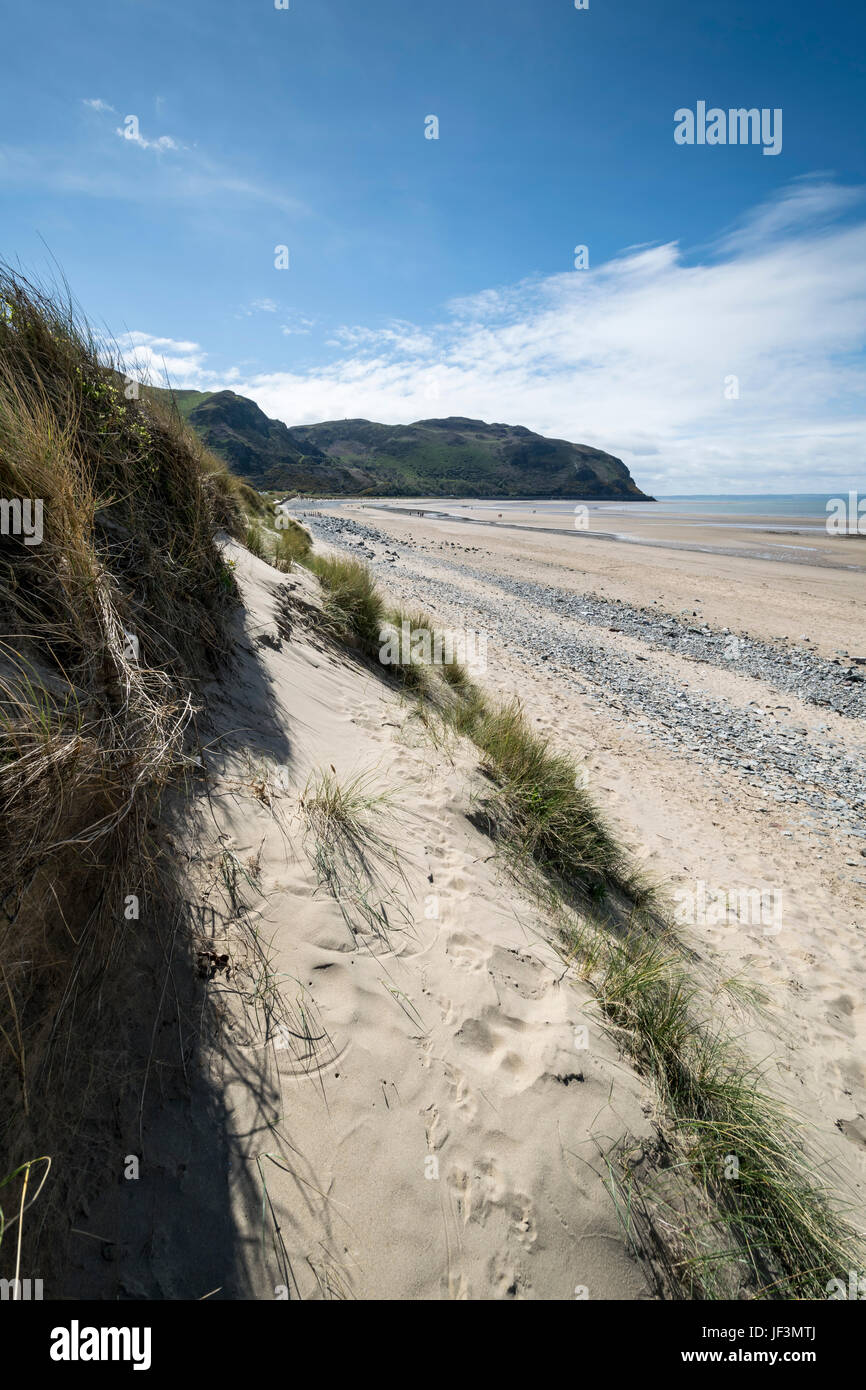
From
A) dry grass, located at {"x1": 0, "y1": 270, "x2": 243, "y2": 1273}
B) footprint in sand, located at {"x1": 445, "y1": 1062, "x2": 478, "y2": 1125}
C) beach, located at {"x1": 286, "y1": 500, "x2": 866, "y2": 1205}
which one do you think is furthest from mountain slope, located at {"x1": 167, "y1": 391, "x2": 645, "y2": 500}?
footprint in sand, located at {"x1": 445, "y1": 1062, "x2": 478, "y2": 1125}

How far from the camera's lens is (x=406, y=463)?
543 ft

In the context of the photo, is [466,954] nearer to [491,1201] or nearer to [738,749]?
[491,1201]

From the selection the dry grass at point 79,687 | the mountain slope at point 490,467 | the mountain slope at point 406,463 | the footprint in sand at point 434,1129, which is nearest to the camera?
the dry grass at point 79,687

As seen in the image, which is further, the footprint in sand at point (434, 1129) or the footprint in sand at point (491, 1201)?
the footprint in sand at point (434, 1129)

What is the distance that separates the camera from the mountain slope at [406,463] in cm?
11931

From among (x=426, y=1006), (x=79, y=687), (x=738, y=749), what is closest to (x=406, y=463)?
(x=738, y=749)

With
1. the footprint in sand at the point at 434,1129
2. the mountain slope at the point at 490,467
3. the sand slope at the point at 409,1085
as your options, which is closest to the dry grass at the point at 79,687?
the sand slope at the point at 409,1085

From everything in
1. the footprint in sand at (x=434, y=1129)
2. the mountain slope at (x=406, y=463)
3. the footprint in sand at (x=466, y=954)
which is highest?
the mountain slope at (x=406, y=463)

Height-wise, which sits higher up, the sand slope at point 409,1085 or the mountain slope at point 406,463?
the mountain slope at point 406,463

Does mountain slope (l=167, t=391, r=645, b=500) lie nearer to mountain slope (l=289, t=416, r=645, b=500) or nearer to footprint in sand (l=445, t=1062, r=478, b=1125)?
mountain slope (l=289, t=416, r=645, b=500)

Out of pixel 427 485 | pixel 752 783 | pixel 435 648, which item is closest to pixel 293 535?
pixel 435 648

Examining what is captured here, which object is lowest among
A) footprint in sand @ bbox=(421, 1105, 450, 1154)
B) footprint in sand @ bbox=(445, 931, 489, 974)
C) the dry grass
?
footprint in sand @ bbox=(421, 1105, 450, 1154)

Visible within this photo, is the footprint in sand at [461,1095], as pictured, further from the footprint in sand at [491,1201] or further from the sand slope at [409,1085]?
the footprint in sand at [491,1201]

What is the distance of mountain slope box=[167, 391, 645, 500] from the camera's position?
119312 mm
